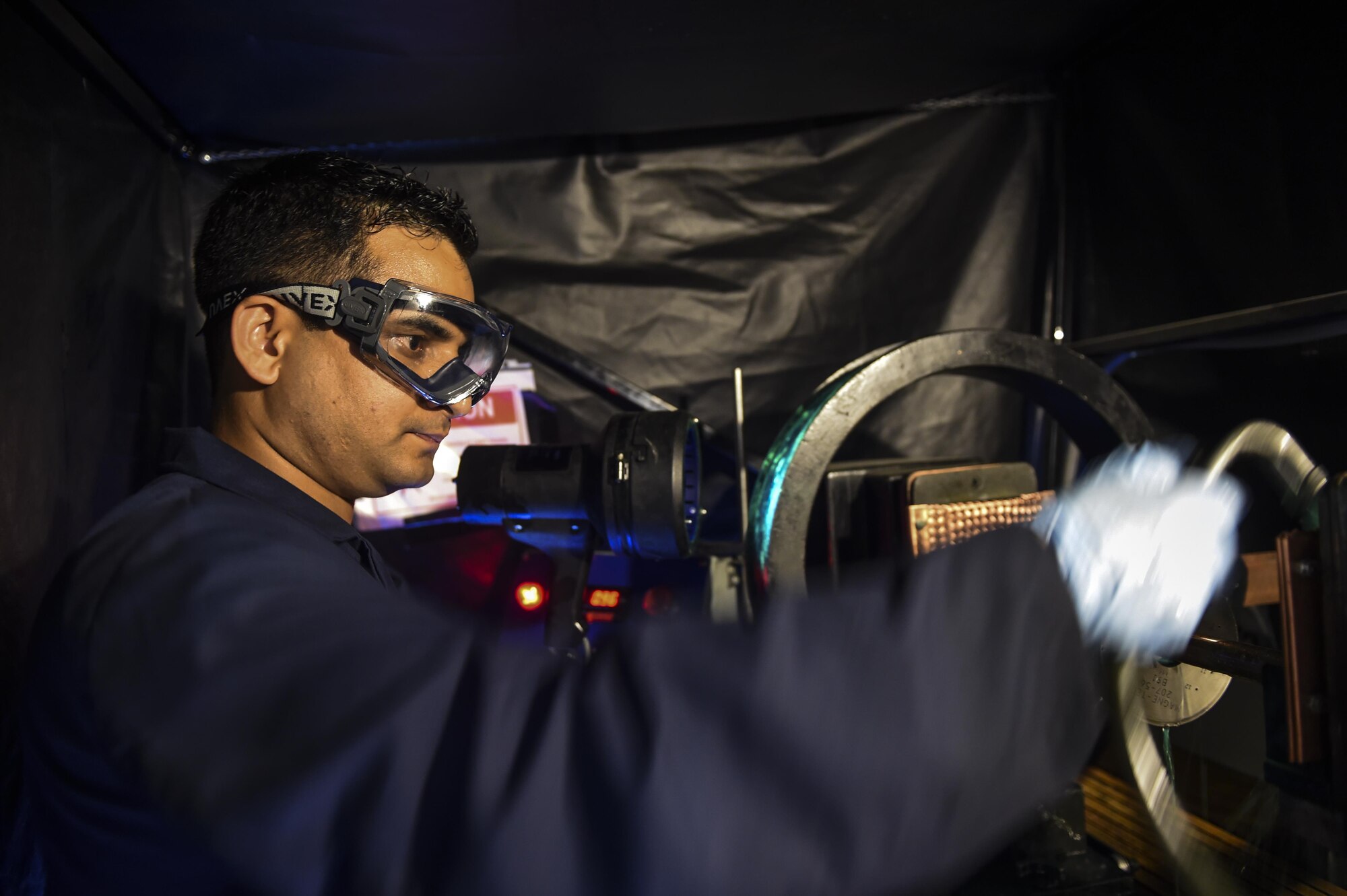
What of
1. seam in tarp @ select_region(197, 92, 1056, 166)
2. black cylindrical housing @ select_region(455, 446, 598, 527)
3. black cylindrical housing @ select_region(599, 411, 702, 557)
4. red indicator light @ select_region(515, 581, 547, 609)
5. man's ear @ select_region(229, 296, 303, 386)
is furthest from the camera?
red indicator light @ select_region(515, 581, 547, 609)

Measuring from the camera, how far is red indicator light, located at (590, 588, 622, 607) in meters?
2.12

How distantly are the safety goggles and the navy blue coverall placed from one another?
551 mm

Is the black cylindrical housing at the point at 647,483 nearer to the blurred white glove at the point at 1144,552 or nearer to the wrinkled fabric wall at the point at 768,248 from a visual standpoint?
the wrinkled fabric wall at the point at 768,248

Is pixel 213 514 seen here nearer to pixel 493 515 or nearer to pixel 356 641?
pixel 356 641

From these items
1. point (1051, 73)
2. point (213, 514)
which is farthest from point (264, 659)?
point (1051, 73)

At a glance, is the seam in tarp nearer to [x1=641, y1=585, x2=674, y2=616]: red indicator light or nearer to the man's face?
the man's face

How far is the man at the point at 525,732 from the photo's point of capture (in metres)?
0.63

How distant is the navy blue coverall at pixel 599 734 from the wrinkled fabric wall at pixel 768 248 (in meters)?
1.51

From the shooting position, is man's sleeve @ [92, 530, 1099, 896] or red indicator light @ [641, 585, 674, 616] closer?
man's sleeve @ [92, 530, 1099, 896]

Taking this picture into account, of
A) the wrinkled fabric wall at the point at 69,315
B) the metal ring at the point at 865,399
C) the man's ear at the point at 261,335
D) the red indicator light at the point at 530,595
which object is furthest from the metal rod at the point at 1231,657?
the wrinkled fabric wall at the point at 69,315

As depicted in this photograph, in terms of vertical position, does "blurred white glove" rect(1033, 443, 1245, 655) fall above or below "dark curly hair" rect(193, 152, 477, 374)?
below

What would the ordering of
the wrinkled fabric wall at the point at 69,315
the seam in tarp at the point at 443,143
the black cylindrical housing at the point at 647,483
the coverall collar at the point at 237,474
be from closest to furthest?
the coverall collar at the point at 237,474 < the wrinkled fabric wall at the point at 69,315 < the black cylindrical housing at the point at 647,483 < the seam in tarp at the point at 443,143

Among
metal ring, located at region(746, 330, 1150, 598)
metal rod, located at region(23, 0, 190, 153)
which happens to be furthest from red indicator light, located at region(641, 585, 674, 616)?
metal rod, located at region(23, 0, 190, 153)

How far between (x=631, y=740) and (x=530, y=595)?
5.21 ft
